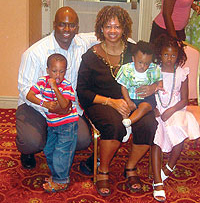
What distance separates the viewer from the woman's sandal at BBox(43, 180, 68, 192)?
2.42 metres

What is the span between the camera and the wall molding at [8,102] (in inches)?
168

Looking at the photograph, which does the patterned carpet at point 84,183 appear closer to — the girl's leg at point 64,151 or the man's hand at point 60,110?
the girl's leg at point 64,151

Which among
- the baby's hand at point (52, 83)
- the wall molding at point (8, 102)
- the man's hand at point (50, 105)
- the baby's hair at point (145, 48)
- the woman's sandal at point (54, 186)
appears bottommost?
the woman's sandal at point (54, 186)

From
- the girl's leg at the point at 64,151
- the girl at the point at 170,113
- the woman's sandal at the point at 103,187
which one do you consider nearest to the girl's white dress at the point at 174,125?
the girl at the point at 170,113

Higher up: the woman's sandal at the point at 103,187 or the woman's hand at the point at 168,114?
the woman's hand at the point at 168,114

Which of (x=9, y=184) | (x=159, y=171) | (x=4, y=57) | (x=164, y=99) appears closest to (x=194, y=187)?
(x=159, y=171)

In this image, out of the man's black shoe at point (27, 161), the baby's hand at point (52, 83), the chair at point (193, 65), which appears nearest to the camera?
the baby's hand at point (52, 83)

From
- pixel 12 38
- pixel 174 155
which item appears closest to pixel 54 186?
pixel 174 155

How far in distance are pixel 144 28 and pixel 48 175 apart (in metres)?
2.90

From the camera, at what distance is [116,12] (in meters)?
2.52

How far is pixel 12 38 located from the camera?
4.05 m

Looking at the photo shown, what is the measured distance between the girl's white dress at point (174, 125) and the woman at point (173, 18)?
79 centimetres

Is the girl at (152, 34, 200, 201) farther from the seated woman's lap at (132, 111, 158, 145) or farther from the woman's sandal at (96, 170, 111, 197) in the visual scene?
the woman's sandal at (96, 170, 111, 197)

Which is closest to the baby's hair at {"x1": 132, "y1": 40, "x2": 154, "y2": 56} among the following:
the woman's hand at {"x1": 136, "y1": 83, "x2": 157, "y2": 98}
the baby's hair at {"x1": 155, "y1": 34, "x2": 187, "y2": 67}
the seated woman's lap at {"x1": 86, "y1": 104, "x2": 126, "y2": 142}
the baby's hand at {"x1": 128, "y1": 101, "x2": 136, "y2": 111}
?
the baby's hair at {"x1": 155, "y1": 34, "x2": 187, "y2": 67}
